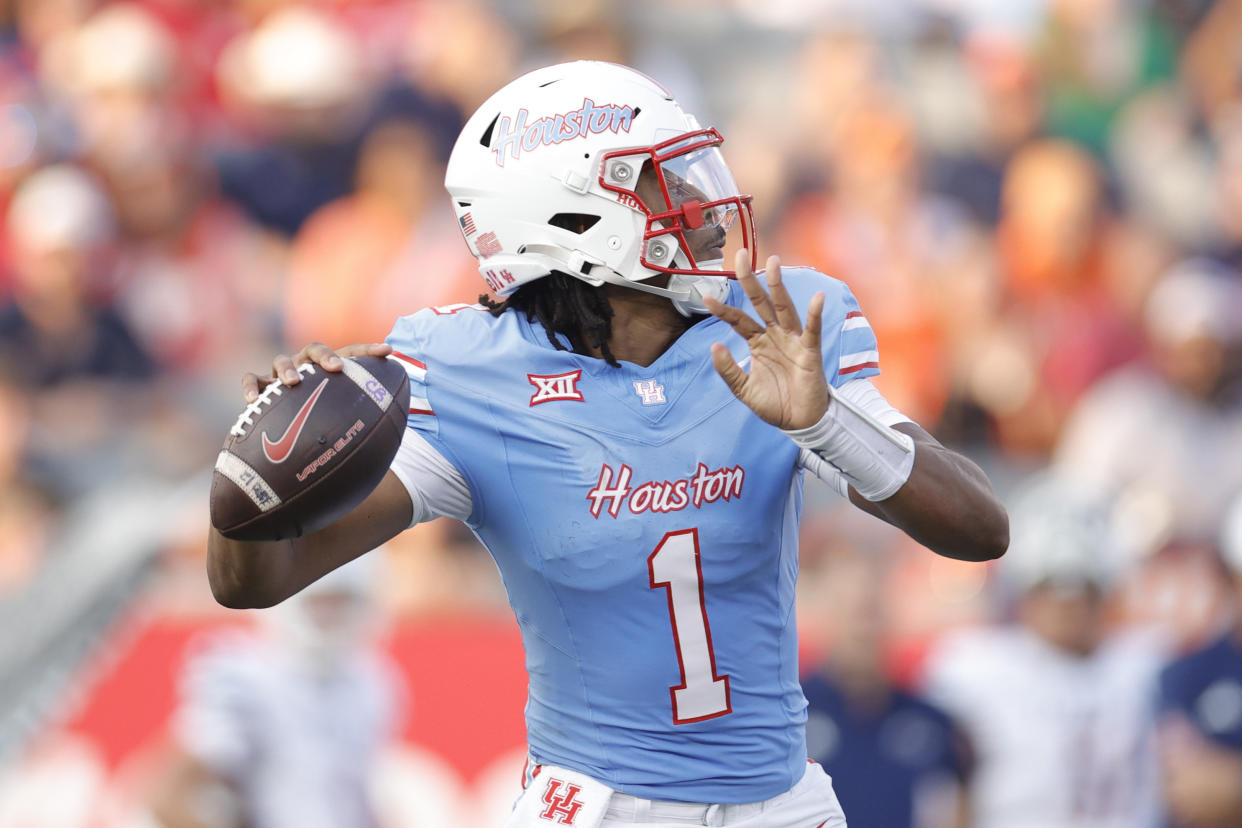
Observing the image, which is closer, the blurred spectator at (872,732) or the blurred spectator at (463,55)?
the blurred spectator at (872,732)

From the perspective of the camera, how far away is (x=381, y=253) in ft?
24.4

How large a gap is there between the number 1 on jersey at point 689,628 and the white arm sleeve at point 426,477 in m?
0.38

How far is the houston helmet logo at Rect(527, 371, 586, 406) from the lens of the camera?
2779mm

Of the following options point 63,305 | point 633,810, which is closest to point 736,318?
point 633,810

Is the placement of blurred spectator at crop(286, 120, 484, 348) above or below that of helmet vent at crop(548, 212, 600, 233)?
below

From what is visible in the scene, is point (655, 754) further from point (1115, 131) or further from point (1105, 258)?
point (1115, 131)

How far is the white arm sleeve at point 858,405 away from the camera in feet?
8.81

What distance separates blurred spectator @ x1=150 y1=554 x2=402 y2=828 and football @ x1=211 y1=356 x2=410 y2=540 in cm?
290

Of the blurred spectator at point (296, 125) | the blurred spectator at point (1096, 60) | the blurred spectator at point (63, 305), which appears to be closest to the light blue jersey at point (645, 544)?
the blurred spectator at point (63, 305)

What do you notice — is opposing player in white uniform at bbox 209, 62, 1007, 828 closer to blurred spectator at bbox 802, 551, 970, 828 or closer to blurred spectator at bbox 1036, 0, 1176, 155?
blurred spectator at bbox 802, 551, 970, 828

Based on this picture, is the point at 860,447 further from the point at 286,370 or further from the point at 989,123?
the point at 989,123

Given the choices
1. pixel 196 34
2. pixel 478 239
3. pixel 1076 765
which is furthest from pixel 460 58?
pixel 478 239

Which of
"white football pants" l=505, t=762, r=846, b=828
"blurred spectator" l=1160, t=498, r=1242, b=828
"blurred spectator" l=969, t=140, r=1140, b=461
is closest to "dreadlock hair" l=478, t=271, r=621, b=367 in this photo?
"white football pants" l=505, t=762, r=846, b=828

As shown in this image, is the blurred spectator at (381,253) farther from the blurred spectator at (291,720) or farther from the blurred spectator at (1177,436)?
the blurred spectator at (1177,436)
